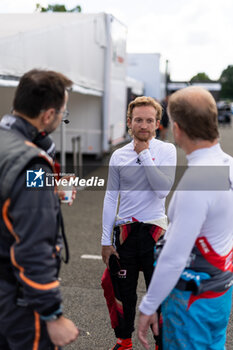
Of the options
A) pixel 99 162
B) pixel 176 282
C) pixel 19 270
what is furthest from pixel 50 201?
pixel 99 162

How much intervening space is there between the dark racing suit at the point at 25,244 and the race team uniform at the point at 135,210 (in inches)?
39.7

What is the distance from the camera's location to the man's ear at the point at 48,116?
160 centimetres

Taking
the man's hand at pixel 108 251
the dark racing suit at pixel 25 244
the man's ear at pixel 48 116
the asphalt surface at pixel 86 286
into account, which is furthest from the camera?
the asphalt surface at pixel 86 286

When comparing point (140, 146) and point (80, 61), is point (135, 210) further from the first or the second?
point (80, 61)

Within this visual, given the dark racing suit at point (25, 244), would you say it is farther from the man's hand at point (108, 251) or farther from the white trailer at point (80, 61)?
the white trailer at point (80, 61)

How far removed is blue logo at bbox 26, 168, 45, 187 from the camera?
1.53m

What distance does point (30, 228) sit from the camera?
1491 mm

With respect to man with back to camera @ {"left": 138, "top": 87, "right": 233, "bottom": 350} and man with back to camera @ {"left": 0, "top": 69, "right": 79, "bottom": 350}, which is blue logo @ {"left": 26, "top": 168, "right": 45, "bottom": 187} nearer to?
man with back to camera @ {"left": 0, "top": 69, "right": 79, "bottom": 350}

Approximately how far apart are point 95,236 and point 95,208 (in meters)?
1.63

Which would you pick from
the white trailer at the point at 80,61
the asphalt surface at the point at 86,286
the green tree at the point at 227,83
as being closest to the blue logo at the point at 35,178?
the asphalt surface at the point at 86,286

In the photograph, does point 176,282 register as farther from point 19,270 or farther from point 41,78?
point 41,78

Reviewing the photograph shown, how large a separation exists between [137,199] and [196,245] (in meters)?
0.90

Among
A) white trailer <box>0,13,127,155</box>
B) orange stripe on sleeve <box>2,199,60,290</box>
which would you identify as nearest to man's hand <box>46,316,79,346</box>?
orange stripe on sleeve <box>2,199,60,290</box>

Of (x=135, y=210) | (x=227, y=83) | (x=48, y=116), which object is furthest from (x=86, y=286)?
(x=227, y=83)
